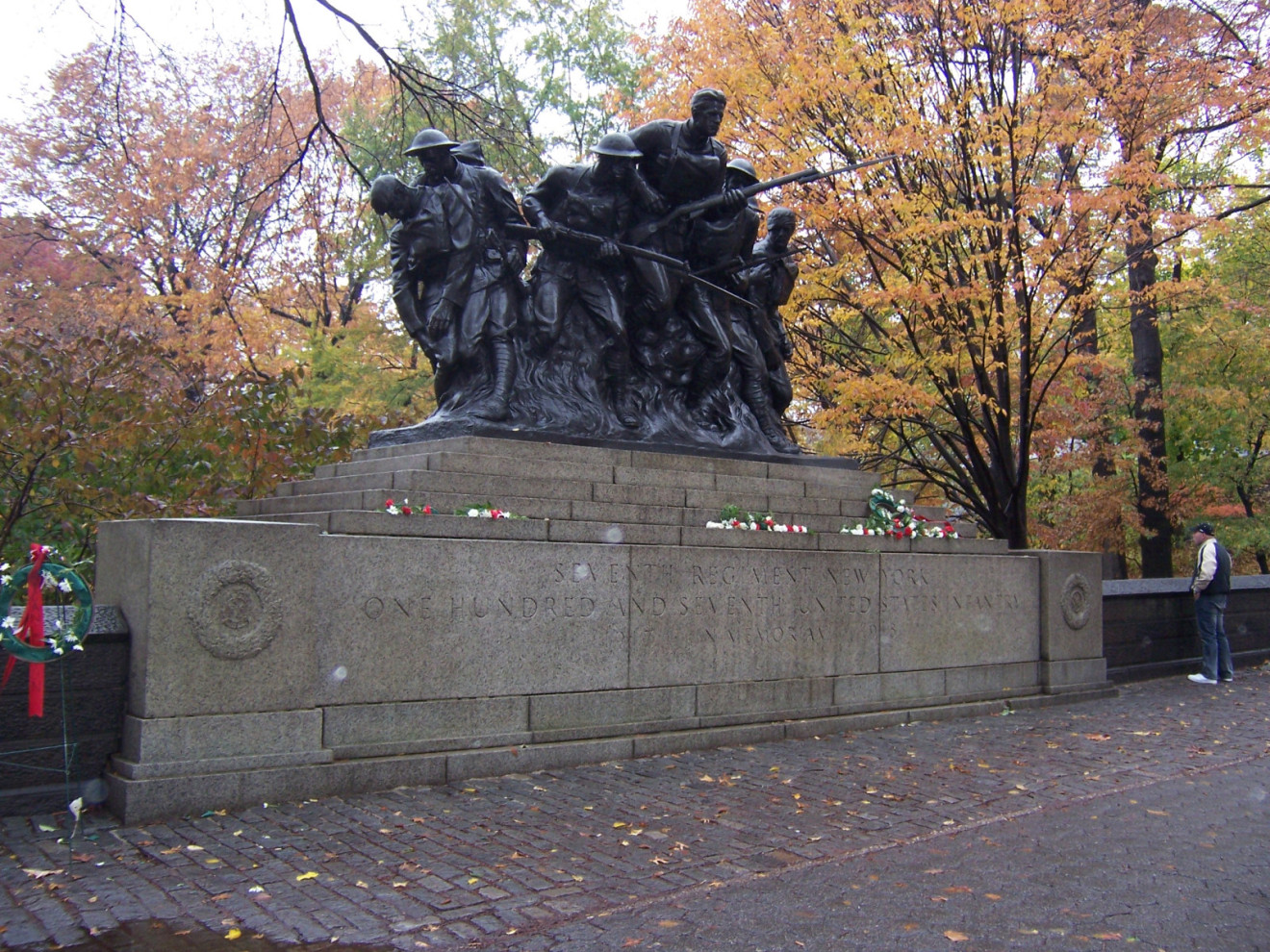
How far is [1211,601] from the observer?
45.8 feet

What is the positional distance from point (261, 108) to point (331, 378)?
1689cm

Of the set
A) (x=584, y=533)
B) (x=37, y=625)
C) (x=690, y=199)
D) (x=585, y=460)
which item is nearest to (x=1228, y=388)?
(x=690, y=199)

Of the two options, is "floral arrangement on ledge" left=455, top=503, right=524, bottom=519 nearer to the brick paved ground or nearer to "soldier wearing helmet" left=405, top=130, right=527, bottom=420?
"soldier wearing helmet" left=405, top=130, right=527, bottom=420

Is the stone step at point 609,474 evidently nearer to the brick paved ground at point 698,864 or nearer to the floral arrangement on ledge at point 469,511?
the floral arrangement on ledge at point 469,511

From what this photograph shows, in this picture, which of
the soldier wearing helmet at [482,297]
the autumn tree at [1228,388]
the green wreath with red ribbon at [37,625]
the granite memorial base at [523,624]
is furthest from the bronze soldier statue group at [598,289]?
the autumn tree at [1228,388]

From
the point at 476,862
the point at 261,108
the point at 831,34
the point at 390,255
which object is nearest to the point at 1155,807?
the point at 476,862

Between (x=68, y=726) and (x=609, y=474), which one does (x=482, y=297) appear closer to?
(x=609, y=474)

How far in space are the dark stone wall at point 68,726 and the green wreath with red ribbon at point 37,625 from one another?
0.17m

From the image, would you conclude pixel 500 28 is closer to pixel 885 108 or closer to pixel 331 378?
pixel 331 378

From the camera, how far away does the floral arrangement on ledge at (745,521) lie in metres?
9.66

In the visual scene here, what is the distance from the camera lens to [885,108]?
1483 cm

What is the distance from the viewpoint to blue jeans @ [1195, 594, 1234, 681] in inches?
551

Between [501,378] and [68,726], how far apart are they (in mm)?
4754

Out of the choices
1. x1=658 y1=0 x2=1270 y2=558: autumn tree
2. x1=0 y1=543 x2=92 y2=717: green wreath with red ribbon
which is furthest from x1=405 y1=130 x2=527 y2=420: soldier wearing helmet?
x1=658 y1=0 x2=1270 y2=558: autumn tree
